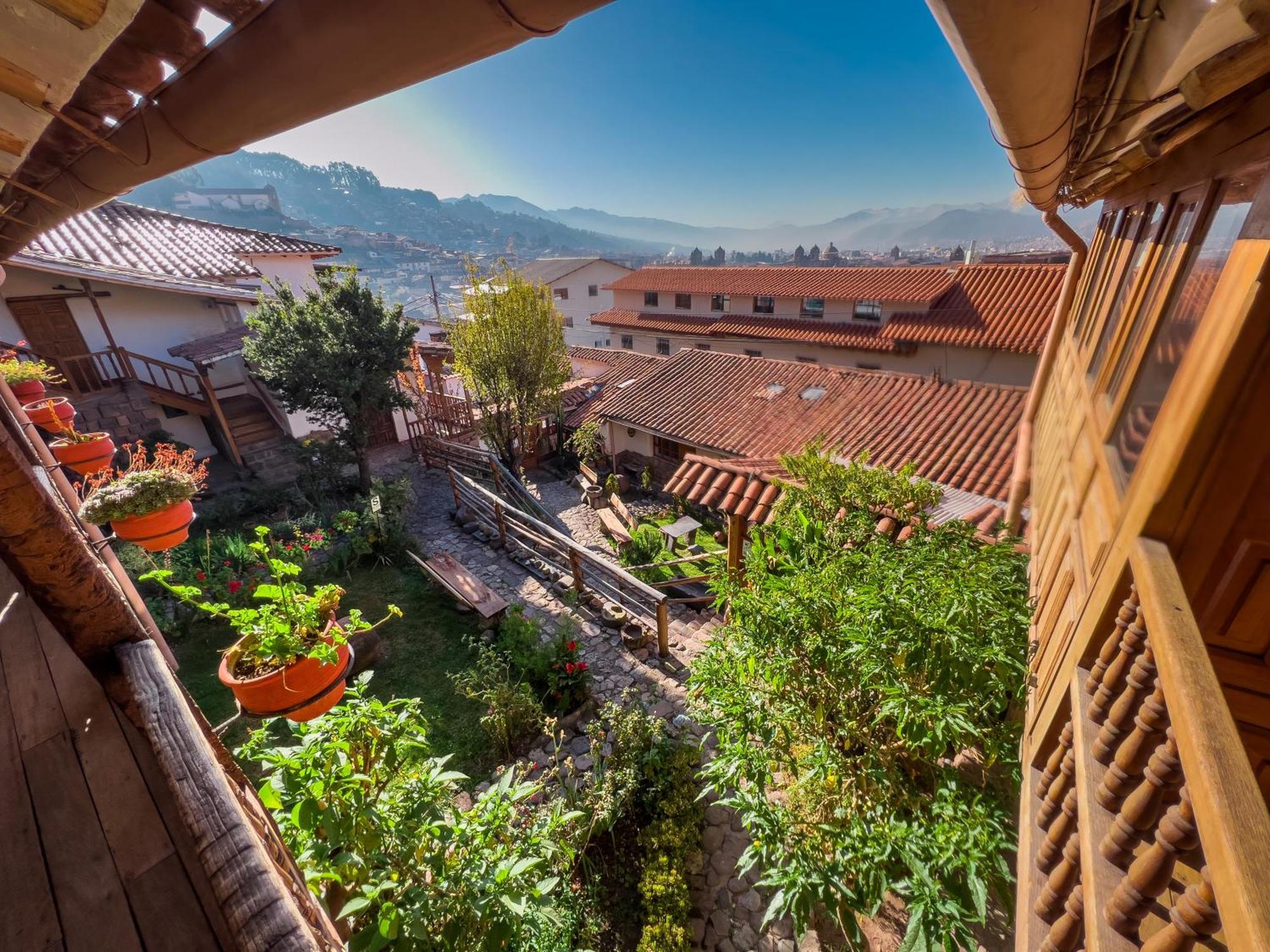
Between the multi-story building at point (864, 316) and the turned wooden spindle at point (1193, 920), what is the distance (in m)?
19.1

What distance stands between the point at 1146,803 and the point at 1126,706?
309 millimetres

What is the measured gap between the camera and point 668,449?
14.6 metres

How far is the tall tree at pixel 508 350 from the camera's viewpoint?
11695 mm

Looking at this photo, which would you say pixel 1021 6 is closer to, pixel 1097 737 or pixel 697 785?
pixel 1097 737

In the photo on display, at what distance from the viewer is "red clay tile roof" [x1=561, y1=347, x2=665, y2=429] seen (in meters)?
16.7

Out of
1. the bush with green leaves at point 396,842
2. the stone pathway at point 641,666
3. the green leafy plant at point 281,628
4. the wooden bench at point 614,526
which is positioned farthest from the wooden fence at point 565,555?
the green leafy plant at point 281,628

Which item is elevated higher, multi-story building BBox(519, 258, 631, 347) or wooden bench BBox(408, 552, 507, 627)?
multi-story building BBox(519, 258, 631, 347)

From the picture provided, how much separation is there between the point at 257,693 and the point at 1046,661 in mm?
4653

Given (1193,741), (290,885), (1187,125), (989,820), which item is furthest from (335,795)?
(1187,125)

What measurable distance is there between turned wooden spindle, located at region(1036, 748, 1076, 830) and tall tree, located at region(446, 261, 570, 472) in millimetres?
11914

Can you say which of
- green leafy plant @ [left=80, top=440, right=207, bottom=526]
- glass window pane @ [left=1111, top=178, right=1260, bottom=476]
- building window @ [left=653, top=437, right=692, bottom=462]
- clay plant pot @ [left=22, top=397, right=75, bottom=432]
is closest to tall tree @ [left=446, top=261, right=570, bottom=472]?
building window @ [left=653, top=437, right=692, bottom=462]

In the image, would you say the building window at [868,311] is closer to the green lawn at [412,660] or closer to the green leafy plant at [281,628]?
the green lawn at [412,660]

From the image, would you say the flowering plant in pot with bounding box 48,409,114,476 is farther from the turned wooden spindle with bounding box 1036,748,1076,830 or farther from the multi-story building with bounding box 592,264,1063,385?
the multi-story building with bounding box 592,264,1063,385

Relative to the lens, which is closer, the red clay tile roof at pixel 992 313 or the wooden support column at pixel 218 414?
the wooden support column at pixel 218 414
